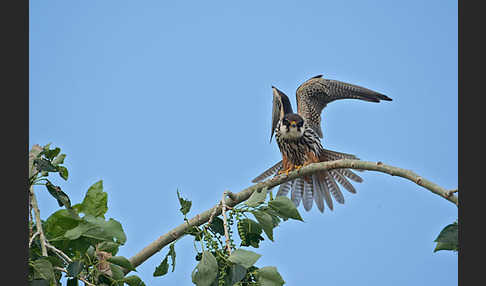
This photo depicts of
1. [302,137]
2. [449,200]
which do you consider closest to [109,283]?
[449,200]

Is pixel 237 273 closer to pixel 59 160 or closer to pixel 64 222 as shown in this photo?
pixel 64 222

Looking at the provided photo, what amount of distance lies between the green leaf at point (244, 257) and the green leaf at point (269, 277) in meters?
0.08

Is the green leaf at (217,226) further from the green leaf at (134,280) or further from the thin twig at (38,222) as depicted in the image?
the thin twig at (38,222)

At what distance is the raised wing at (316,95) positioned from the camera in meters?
4.98

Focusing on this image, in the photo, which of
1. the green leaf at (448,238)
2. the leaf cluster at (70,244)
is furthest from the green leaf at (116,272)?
the green leaf at (448,238)

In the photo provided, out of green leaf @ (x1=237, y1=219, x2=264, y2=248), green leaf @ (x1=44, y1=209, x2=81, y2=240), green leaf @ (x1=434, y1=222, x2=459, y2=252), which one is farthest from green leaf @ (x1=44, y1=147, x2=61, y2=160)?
green leaf @ (x1=434, y1=222, x2=459, y2=252)

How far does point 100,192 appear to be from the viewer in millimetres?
2869

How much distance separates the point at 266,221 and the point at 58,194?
855 millimetres

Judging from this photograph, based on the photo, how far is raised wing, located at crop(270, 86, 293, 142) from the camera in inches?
209

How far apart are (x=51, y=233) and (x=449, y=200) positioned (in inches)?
64.1

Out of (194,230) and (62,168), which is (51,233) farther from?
(194,230)

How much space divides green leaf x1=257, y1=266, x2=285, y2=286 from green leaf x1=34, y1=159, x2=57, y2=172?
0.94 m

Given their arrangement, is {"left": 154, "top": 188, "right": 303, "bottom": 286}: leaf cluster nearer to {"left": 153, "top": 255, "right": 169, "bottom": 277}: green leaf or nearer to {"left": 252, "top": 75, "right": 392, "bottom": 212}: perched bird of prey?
{"left": 153, "top": 255, "right": 169, "bottom": 277}: green leaf

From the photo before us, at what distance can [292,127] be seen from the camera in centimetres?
465
